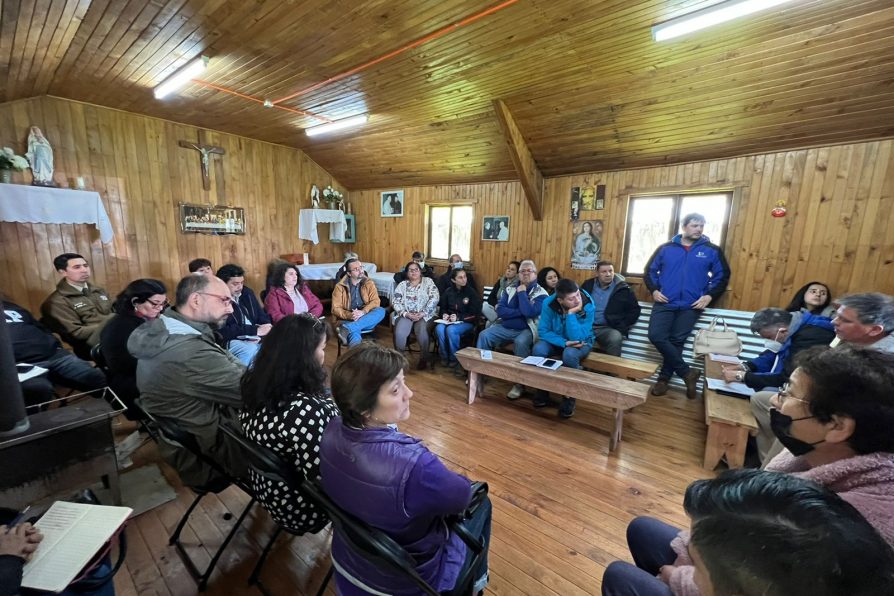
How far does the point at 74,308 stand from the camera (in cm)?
297

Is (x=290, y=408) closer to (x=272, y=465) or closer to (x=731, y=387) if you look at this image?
(x=272, y=465)

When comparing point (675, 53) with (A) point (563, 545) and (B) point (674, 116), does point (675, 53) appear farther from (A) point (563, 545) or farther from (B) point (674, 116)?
(A) point (563, 545)

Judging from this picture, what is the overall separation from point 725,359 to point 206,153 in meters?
6.81

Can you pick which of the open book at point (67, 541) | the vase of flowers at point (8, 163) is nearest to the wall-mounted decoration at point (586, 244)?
the open book at point (67, 541)

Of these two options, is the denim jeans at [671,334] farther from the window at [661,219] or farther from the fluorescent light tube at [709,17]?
the fluorescent light tube at [709,17]

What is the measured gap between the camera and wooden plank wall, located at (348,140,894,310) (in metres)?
2.97

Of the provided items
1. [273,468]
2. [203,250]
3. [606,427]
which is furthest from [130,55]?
[606,427]

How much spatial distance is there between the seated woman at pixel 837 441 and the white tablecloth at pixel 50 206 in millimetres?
5362

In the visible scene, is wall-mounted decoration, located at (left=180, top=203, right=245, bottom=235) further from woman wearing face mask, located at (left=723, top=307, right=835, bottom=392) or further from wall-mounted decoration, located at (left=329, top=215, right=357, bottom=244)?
woman wearing face mask, located at (left=723, top=307, right=835, bottom=392)

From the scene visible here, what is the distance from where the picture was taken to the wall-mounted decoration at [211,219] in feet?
16.7

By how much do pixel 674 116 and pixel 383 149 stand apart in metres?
3.71

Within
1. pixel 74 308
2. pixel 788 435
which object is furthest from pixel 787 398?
pixel 74 308

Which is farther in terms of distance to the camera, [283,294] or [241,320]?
[283,294]

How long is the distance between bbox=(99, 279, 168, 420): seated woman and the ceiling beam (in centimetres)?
350
